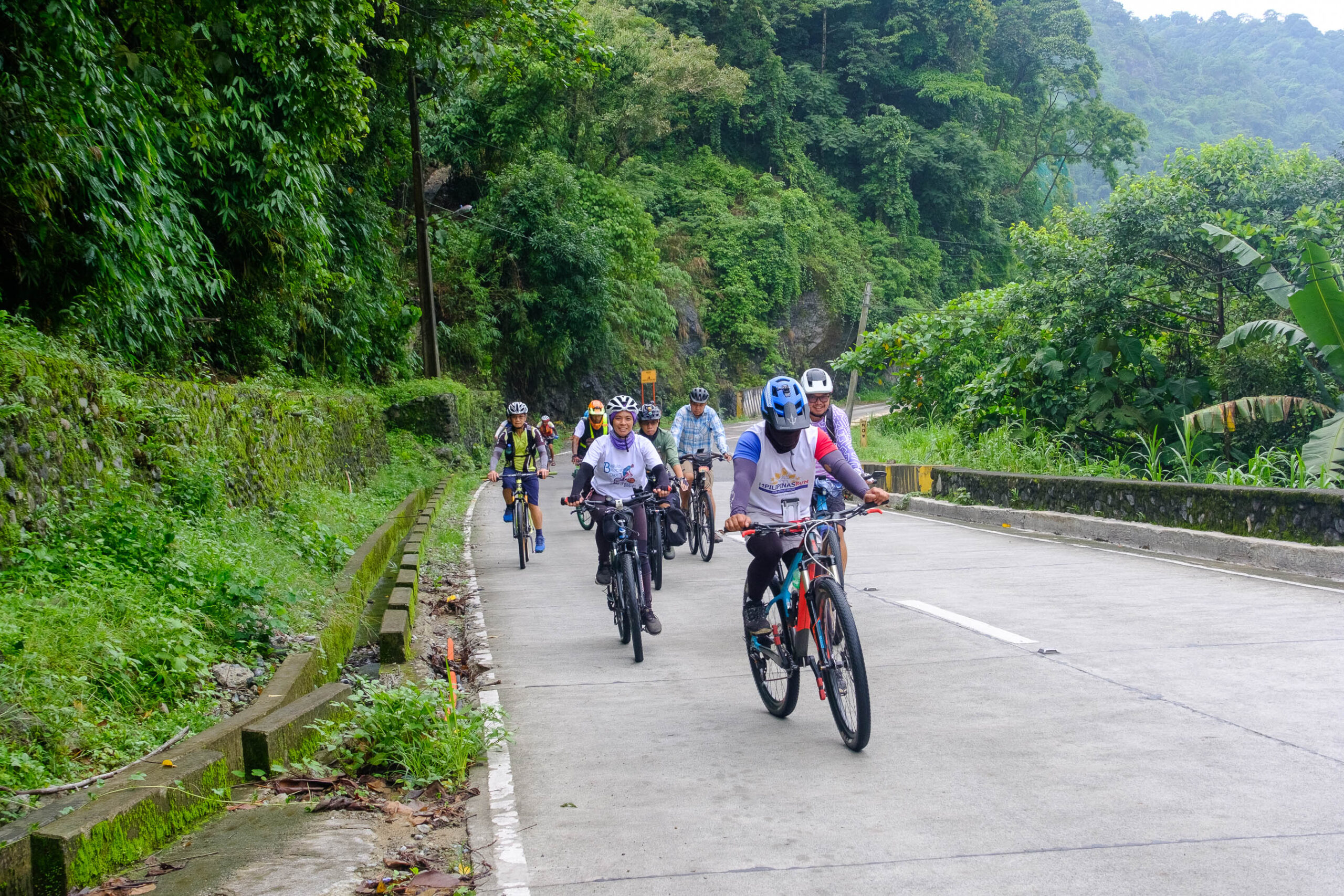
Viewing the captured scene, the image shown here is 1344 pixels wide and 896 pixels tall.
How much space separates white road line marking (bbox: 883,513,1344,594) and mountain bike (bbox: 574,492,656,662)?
18.5ft

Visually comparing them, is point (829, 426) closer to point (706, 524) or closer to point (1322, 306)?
point (706, 524)

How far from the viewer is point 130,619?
6.35 metres

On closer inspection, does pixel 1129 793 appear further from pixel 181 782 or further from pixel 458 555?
pixel 458 555

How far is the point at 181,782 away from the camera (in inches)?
184

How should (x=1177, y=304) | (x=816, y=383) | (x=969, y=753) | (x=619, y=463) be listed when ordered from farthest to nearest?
(x=1177, y=304) → (x=619, y=463) → (x=816, y=383) → (x=969, y=753)

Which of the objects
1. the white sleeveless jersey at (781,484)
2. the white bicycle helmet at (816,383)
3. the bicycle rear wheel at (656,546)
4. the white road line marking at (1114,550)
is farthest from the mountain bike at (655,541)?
the white road line marking at (1114,550)

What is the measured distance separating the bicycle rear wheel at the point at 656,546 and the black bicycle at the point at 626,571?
Answer: 126cm

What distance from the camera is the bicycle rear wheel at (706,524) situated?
43.2ft

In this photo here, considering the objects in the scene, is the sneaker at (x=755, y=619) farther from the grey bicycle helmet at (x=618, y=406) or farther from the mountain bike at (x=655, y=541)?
the mountain bike at (x=655, y=541)

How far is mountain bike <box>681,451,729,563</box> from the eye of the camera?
43.5 ft

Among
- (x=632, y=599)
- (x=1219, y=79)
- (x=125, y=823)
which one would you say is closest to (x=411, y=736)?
(x=125, y=823)

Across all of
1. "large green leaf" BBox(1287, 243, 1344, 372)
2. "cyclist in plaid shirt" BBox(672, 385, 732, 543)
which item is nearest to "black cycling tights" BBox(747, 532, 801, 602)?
"cyclist in plaid shirt" BBox(672, 385, 732, 543)

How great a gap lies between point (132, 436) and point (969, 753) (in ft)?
22.2

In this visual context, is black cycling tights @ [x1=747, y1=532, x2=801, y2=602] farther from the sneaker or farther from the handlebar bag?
the handlebar bag
